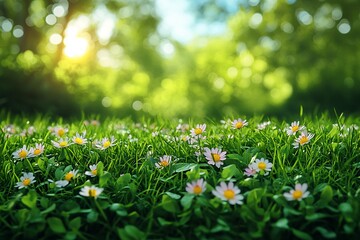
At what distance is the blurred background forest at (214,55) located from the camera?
9.28 meters

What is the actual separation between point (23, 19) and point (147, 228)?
11.5 metres

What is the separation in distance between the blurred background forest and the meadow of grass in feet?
20.3

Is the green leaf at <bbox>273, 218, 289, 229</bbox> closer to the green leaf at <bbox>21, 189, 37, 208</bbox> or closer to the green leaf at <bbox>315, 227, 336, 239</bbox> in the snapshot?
the green leaf at <bbox>315, 227, 336, 239</bbox>

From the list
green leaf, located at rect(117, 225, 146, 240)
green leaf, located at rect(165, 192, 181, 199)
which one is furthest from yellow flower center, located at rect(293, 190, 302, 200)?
green leaf, located at rect(117, 225, 146, 240)

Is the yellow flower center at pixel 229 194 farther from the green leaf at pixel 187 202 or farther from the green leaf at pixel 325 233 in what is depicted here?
the green leaf at pixel 325 233

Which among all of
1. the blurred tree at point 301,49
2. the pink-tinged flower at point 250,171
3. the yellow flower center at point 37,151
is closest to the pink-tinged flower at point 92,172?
the yellow flower center at point 37,151

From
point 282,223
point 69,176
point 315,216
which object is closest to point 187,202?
point 282,223

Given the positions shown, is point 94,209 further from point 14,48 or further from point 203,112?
point 14,48

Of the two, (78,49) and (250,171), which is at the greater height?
(250,171)

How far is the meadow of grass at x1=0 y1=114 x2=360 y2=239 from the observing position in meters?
1.84

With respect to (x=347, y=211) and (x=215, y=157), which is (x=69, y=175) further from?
(x=347, y=211)

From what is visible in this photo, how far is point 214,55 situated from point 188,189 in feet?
42.9

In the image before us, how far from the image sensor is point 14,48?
12.4m

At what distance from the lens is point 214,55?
14641mm
